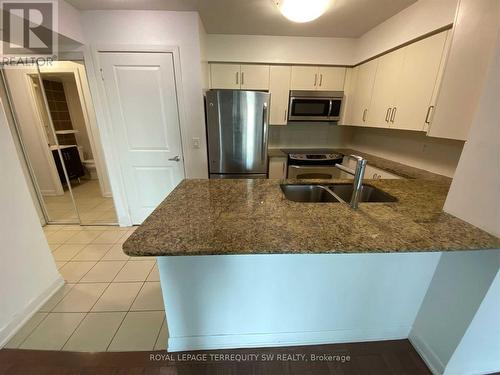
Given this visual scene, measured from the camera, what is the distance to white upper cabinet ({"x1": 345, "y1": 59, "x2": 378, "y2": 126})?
2.70 m

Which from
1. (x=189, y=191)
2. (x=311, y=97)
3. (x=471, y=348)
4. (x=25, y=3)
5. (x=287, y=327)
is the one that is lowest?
(x=287, y=327)

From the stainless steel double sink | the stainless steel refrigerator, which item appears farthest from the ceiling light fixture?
the stainless steel double sink

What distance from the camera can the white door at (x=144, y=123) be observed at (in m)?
2.25

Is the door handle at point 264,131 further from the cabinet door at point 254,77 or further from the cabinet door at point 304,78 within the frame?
the cabinet door at point 304,78

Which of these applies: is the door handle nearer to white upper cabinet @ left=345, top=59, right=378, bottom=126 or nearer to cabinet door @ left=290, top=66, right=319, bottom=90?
cabinet door @ left=290, top=66, right=319, bottom=90

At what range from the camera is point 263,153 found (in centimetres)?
270

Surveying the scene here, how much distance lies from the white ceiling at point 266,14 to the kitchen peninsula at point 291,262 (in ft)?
6.04

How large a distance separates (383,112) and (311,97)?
97cm

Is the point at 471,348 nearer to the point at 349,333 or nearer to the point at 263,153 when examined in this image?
the point at 349,333

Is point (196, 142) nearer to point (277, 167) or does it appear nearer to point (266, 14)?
point (277, 167)

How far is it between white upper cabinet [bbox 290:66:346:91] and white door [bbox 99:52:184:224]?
1.72 m

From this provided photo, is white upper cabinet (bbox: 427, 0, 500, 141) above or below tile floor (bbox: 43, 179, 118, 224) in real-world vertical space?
above

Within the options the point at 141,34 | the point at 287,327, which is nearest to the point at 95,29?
the point at 141,34

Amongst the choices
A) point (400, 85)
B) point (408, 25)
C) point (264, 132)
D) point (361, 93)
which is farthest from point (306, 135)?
point (408, 25)
